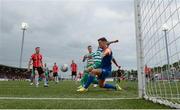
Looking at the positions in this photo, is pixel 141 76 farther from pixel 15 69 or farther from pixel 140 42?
pixel 15 69

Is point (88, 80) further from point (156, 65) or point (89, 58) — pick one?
point (156, 65)

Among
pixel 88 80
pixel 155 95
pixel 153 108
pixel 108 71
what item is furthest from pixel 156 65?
pixel 88 80

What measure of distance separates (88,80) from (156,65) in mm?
5192

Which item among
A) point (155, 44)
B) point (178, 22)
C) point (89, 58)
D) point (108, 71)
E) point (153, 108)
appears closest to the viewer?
Answer: point (178, 22)

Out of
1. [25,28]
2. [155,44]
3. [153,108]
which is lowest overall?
[153,108]

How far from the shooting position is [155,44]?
6.75m

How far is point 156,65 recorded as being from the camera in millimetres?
6793

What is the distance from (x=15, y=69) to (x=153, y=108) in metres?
72.2

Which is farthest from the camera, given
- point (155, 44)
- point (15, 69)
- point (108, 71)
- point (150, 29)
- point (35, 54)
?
point (15, 69)

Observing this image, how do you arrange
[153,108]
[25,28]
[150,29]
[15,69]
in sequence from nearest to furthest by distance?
[153,108] < [150,29] < [25,28] < [15,69]

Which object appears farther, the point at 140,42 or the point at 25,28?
the point at 25,28

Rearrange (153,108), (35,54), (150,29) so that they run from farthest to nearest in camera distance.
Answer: (35,54) → (150,29) → (153,108)

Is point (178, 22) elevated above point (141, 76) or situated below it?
above

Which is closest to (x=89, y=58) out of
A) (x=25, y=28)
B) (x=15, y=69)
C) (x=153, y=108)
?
(x=153, y=108)
